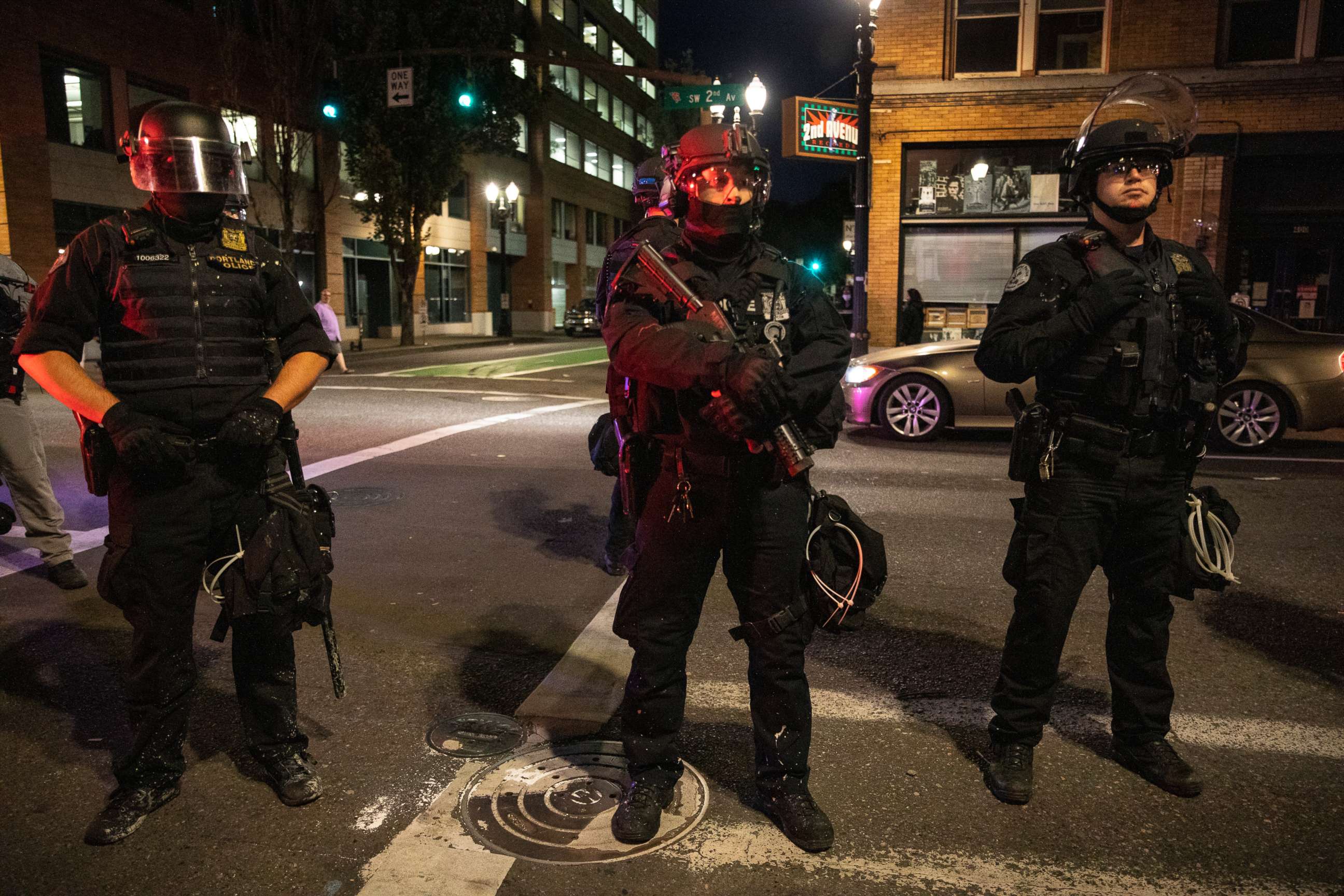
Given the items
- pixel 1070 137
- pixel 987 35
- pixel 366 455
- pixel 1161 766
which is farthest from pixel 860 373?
pixel 987 35

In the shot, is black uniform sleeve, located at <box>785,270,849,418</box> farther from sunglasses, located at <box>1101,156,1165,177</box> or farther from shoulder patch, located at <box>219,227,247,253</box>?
shoulder patch, located at <box>219,227,247,253</box>

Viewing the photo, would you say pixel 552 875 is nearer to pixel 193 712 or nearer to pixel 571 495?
pixel 193 712

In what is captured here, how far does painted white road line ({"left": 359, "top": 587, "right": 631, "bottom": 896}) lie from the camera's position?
2699 millimetres

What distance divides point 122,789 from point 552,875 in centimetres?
143

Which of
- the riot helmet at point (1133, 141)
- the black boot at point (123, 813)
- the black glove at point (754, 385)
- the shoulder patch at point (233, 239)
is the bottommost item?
the black boot at point (123, 813)

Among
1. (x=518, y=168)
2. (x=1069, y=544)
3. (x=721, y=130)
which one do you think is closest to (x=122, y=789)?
(x=721, y=130)

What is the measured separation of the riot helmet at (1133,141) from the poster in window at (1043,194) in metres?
16.0

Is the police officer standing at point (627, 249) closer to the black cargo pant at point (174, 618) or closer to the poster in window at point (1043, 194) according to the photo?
the black cargo pant at point (174, 618)

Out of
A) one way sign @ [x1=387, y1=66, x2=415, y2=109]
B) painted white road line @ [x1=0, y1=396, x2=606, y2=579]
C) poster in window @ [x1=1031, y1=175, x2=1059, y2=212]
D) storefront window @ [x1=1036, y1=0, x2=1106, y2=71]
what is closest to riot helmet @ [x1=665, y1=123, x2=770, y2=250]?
painted white road line @ [x1=0, y1=396, x2=606, y2=579]

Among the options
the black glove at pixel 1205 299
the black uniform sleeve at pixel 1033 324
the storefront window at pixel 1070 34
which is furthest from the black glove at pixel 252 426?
the storefront window at pixel 1070 34

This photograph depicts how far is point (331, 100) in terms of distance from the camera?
2169 centimetres

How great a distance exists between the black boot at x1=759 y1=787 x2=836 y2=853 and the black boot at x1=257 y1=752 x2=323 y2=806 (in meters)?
1.46

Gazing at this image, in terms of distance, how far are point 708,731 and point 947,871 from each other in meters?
1.14

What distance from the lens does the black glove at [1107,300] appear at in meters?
3.02
